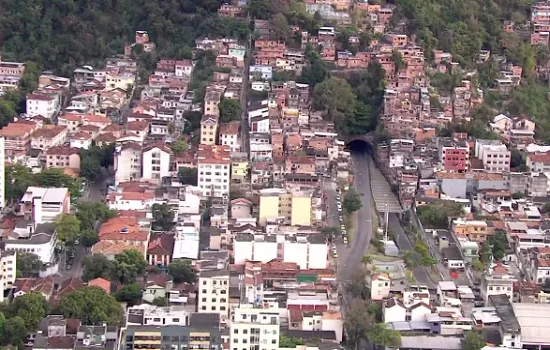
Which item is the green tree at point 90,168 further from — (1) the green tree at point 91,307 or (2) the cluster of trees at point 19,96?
(1) the green tree at point 91,307

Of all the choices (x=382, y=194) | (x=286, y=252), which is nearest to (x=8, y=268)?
(x=286, y=252)

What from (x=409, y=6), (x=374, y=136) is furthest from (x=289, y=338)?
(x=409, y=6)

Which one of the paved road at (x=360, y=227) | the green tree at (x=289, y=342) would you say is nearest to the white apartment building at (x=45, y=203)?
the paved road at (x=360, y=227)

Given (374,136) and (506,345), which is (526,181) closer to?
(374,136)

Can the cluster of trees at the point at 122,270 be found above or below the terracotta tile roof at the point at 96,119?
below

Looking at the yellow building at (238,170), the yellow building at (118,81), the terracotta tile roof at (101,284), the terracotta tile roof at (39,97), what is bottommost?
the terracotta tile roof at (101,284)

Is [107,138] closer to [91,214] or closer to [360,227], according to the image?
[91,214]
